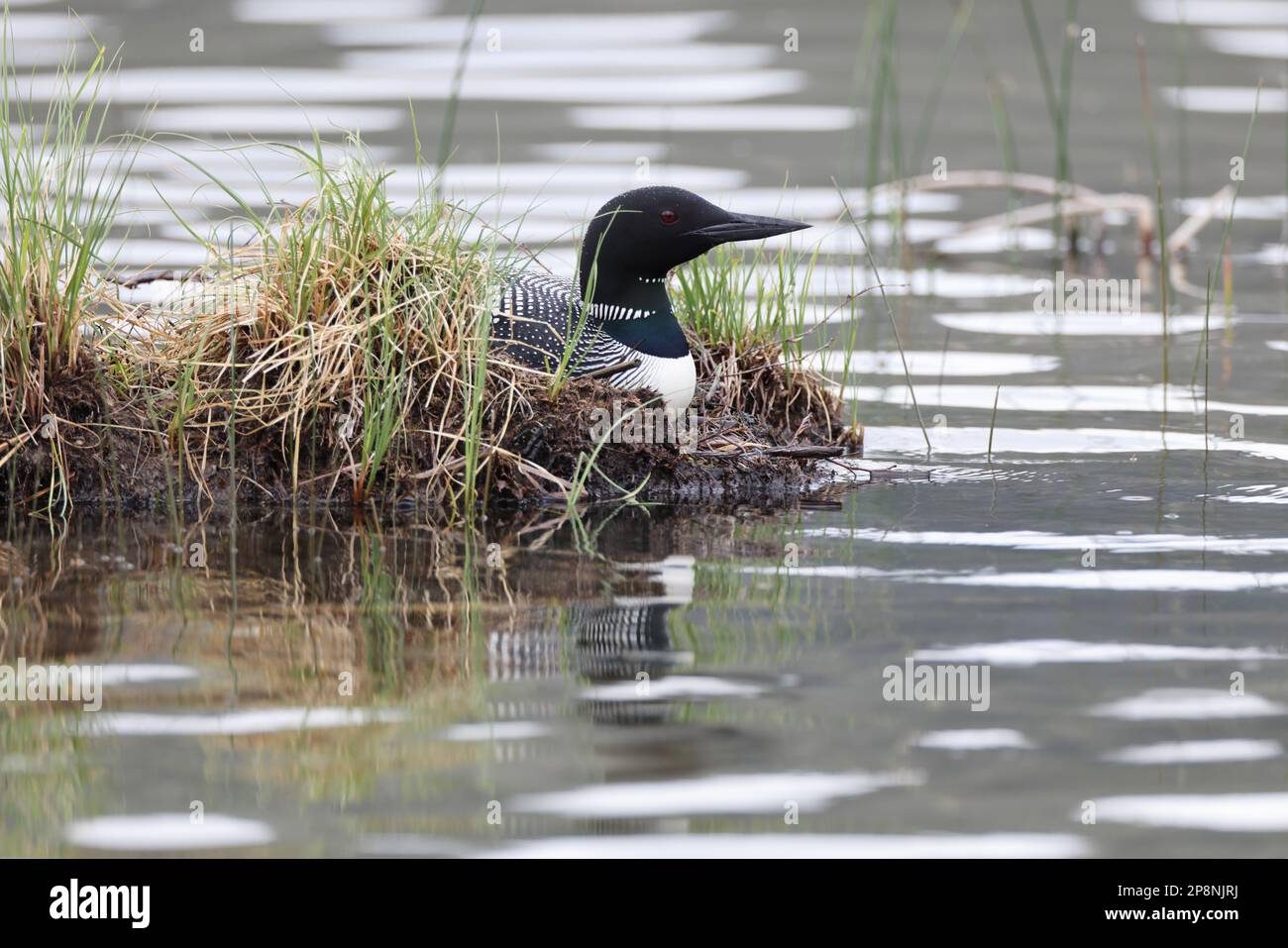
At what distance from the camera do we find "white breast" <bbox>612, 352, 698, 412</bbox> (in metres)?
5.96

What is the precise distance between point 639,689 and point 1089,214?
7690mm

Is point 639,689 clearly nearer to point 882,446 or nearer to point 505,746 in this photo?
point 505,746

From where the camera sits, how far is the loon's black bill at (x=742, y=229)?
6027 millimetres

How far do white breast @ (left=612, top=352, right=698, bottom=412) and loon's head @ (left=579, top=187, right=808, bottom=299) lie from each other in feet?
1.00

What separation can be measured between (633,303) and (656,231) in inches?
9.7

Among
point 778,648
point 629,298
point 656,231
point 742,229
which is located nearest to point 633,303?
point 629,298

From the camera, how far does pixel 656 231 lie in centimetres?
601

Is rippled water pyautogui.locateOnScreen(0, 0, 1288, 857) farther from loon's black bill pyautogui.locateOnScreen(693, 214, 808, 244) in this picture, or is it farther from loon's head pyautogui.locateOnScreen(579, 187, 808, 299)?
loon's head pyautogui.locateOnScreen(579, 187, 808, 299)

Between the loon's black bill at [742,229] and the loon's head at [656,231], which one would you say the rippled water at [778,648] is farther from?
the loon's head at [656,231]

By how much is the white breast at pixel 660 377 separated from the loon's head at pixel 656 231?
1.00ft

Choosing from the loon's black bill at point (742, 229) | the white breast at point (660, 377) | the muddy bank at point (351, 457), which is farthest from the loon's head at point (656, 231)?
the muddy bank at point (351, 457)

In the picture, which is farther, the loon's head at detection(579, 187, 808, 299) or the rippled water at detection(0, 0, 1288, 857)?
the loon's head at detection(579, 187, 808, 299)

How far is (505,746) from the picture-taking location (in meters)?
3.90

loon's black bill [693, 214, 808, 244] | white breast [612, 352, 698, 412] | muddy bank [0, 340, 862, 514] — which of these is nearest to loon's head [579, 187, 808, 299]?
loon's black bill [693, 214, 808, 244]
